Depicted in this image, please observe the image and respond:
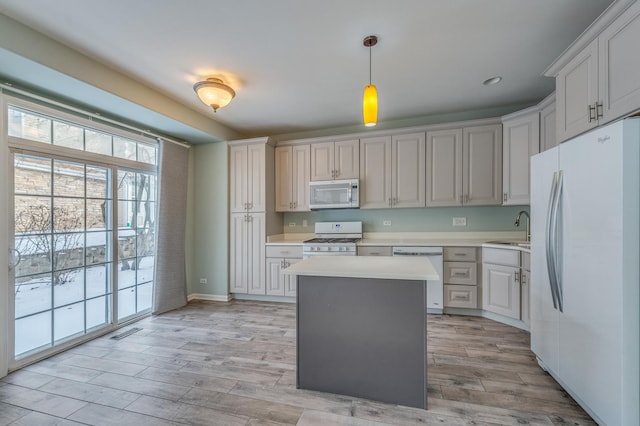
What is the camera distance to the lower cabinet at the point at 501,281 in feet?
9.78

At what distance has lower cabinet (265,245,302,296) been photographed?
156 inches

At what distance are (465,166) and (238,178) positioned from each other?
3.15 meters

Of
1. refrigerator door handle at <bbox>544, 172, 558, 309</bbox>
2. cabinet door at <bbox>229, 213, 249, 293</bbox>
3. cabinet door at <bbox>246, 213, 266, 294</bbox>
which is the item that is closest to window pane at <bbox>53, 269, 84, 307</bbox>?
cabinet door at <bbox>229, 213, 249, 293</bbox>

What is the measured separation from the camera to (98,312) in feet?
10.0

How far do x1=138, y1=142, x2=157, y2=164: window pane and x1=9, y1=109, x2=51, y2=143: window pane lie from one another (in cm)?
98

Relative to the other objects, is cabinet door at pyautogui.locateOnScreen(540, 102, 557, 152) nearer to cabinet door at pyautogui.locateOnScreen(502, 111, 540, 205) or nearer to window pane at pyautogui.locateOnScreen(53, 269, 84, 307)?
cabinet door at pyautogui.locateOnScreen(502, 111, 540, 205)

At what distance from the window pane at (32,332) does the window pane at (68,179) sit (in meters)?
1.14

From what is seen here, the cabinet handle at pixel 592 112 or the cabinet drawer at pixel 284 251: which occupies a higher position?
the cabinet handle at pixel 592 112

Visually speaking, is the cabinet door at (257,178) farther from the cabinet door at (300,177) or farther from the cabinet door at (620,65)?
the cabinet door at (620,65)

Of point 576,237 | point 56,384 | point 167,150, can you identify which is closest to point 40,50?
point 167,150

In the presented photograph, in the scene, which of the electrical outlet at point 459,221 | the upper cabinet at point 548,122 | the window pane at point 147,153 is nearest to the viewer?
the upper cabinet at point 548,122

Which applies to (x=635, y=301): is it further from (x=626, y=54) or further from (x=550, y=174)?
(x=626, y=54)

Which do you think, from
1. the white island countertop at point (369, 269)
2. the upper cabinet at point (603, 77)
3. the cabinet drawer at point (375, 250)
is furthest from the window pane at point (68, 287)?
the upper cabinet at point (603, 77)

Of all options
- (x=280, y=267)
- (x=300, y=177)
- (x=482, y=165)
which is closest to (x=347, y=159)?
(x=300, y=177)
